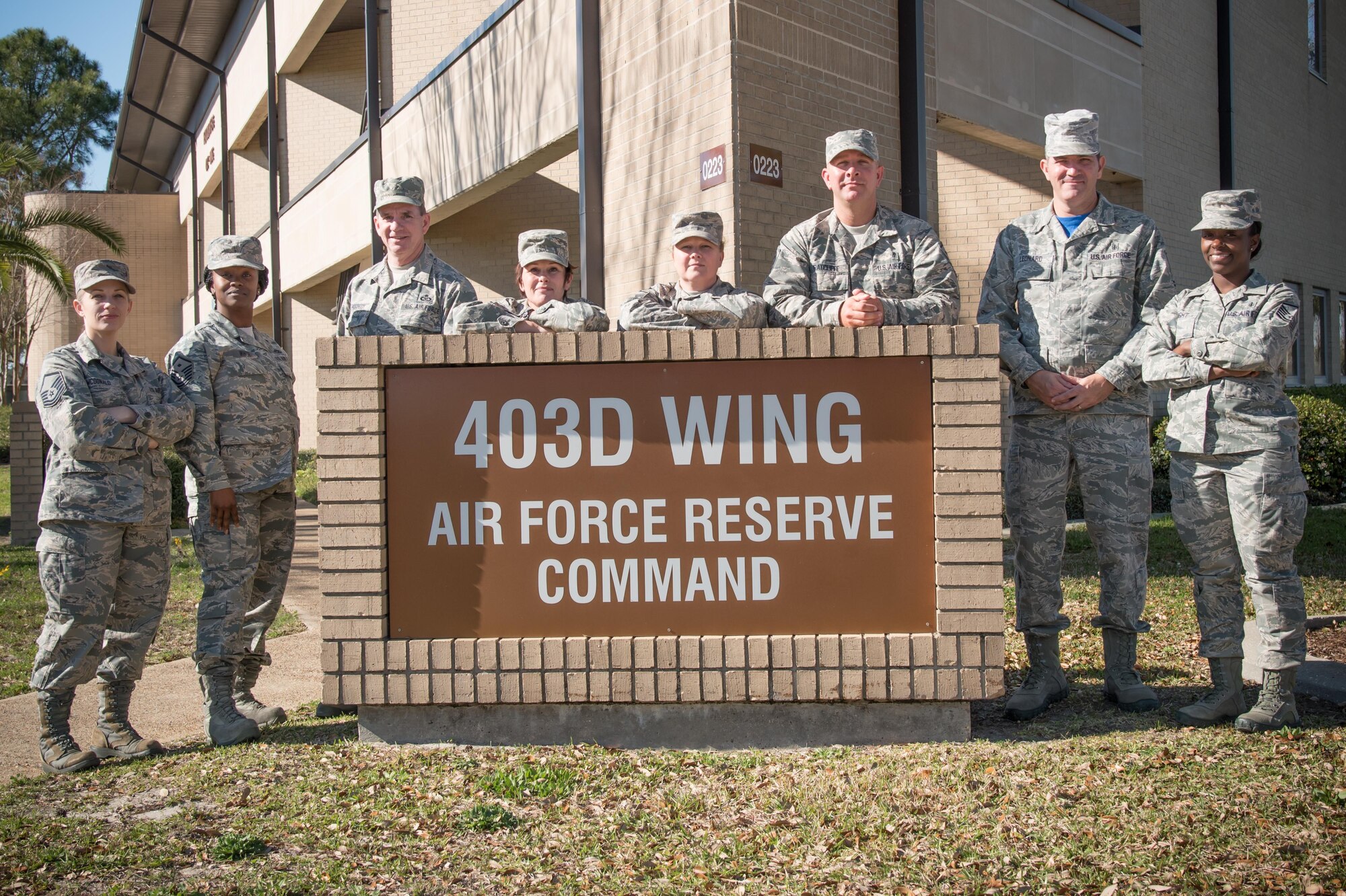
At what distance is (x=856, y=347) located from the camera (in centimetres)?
381

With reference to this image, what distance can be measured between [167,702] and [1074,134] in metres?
4.84

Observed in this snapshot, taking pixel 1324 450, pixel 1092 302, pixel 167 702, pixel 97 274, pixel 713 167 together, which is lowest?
pixel 167 702

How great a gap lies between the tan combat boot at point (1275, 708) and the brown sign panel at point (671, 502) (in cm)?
128

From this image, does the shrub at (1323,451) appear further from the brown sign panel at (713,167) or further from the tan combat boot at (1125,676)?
the tan combat boot at (1125,676)

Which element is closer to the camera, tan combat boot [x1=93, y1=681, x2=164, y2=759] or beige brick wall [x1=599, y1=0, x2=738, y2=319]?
tan combat boot [x1=93, y1=681, x2=164, y2=759]

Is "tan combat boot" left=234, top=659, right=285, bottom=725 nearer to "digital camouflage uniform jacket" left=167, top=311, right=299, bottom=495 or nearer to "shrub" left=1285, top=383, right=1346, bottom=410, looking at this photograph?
"digital camouflage uniform jacket" left=167, top=311, right=299, bottom=495

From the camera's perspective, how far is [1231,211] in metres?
4.02

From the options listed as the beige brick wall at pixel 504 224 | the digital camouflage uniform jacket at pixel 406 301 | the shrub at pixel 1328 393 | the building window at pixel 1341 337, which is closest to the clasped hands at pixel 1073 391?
the digital camouflage uniform jacket at pixel 406 301

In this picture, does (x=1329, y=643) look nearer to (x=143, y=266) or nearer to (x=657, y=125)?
(x=657, y=125)

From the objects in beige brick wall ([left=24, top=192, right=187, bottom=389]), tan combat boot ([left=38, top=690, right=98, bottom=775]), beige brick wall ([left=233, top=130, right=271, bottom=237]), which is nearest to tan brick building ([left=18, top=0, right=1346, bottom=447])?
beige brick wall ([left=233, top=130, right=271, bottom=237])

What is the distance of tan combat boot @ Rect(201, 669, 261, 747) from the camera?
4273mm

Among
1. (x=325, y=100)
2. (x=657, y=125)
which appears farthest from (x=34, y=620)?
(x=325, y=100)

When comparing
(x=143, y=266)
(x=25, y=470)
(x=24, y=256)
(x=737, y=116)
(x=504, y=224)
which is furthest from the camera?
(x=143, y=266)

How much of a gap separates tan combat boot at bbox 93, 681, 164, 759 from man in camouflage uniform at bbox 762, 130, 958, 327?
3.01 meters
